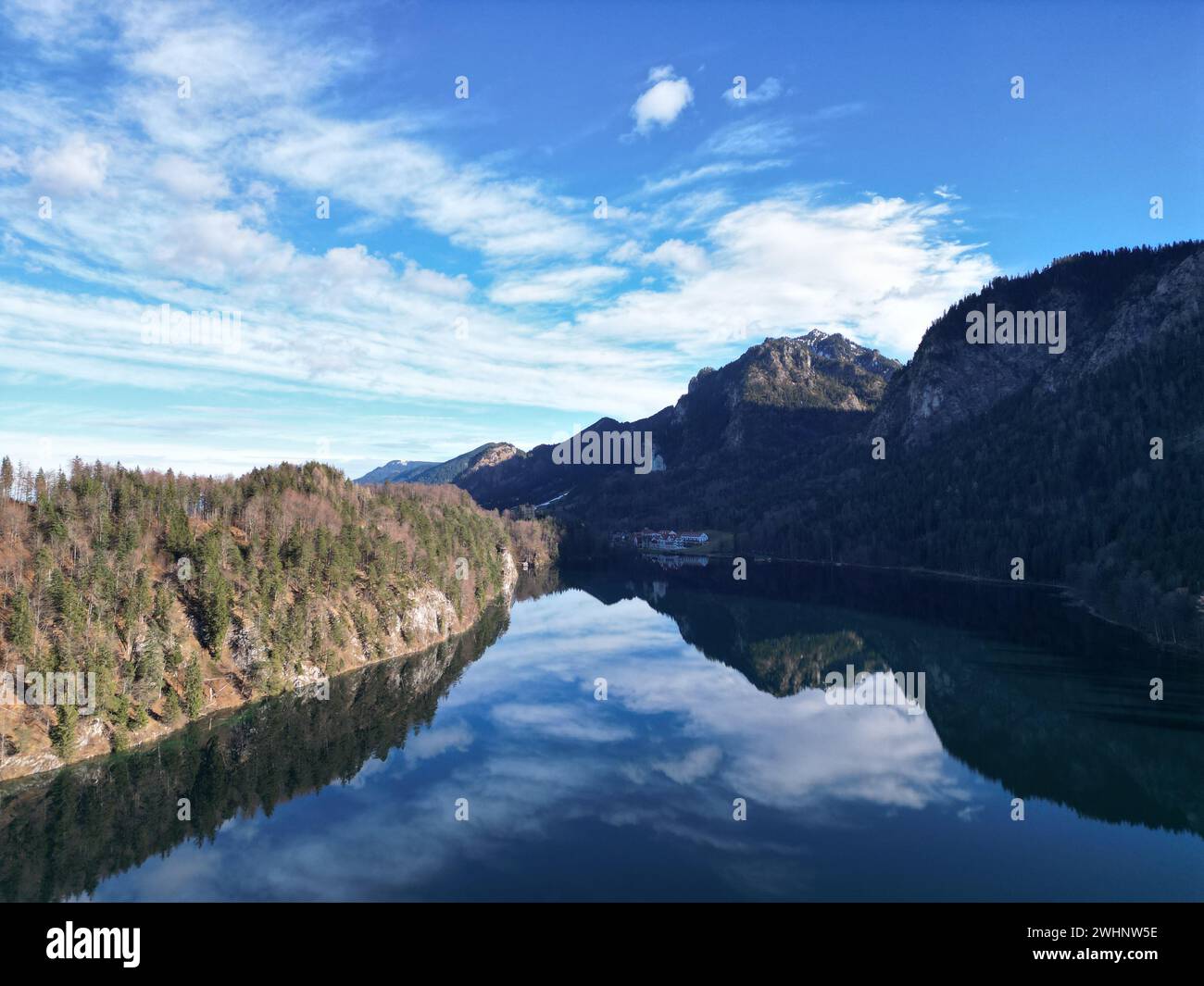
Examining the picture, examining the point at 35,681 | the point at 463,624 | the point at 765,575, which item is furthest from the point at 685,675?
the point at 765,575

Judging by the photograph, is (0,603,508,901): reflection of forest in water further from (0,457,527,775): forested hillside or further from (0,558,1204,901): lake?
(0,457,527,775): forested hillside

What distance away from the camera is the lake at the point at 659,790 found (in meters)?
35.3

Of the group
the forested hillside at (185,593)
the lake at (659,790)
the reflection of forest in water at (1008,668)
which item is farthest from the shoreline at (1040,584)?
the forested hillside at (185,593)

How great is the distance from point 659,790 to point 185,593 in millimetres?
50251

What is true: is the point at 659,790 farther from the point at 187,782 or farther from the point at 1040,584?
the point at 1040,584

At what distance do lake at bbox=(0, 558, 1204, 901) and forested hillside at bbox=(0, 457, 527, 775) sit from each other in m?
3.60

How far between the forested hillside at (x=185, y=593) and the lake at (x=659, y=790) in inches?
142

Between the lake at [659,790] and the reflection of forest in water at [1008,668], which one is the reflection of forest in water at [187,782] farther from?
the reflection of forest in water at [1008,668]

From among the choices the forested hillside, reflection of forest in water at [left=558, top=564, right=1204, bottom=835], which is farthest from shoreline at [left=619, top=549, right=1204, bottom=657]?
the forested hillside

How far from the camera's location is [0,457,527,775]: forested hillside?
2053 inches

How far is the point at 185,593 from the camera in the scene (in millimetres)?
66188

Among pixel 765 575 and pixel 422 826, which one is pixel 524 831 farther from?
pixel 765 575

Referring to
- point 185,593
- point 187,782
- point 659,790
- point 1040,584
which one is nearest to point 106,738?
point 187,782
